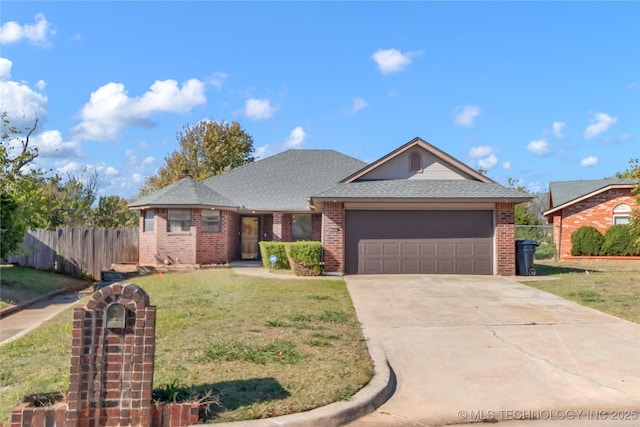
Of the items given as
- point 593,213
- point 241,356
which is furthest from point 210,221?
point 593,213

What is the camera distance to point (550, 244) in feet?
99.6

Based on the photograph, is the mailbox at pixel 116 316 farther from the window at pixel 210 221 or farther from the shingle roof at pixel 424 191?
the window at pixel 210 221

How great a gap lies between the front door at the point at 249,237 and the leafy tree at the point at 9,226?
11472 millimetres

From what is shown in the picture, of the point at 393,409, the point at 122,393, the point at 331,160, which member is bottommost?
the point at 393,409

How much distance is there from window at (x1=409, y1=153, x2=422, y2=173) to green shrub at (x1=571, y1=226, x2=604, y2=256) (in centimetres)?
1304

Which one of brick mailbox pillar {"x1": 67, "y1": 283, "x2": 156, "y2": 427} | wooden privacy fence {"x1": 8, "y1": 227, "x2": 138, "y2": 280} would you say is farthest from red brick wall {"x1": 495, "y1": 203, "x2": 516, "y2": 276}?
wooden privacy fence {"x1": 8, "y1": 227, "x2": 138, "y2": 280}

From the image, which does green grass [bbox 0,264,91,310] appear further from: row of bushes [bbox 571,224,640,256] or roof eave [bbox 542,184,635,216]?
roof eave [bbox 542,184,635,216]

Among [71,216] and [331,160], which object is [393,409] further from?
[71,216]

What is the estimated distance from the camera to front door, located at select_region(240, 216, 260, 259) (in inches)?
923

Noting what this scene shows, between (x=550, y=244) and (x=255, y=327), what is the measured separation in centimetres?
2789

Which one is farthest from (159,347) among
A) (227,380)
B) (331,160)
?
(331,160)

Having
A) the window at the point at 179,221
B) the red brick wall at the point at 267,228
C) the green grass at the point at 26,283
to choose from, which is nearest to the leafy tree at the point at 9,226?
the green grass at the point at 26,283

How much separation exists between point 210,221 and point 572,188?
22.4 m

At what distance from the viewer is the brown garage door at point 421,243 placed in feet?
52.6
